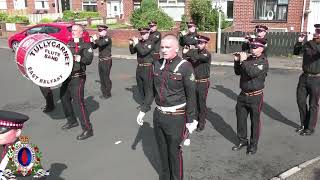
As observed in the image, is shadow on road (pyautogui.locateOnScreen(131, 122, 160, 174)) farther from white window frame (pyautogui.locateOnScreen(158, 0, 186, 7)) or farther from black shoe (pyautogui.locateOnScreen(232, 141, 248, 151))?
white window frame (pyautogui.locateOnScreen(158, 0, 186, 7))

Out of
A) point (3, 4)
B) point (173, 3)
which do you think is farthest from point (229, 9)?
point (3, 4)

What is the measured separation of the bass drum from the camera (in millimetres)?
5918

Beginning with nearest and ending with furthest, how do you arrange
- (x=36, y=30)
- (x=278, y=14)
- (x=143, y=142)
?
(x=143, y=142), (x=36, y=30), (x=278, y=14)

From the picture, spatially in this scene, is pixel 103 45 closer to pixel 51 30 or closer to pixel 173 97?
pixel 173 97

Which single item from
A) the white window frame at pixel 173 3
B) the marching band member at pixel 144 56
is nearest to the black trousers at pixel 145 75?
the marching band member at pixel 144 56

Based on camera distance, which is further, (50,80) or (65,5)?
(65,5)

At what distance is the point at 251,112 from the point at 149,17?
49.2 ft

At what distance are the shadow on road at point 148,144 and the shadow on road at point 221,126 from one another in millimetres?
1488

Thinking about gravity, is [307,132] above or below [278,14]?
below

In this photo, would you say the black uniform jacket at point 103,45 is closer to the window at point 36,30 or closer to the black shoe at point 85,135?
the black shoe at point 85,135

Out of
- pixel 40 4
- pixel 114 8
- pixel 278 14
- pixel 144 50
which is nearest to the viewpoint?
pixel 144 50

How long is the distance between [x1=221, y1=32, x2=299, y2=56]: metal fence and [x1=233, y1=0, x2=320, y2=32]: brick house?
3790mm

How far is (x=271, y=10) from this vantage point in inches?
833

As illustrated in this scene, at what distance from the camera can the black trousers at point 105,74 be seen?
1022cm
